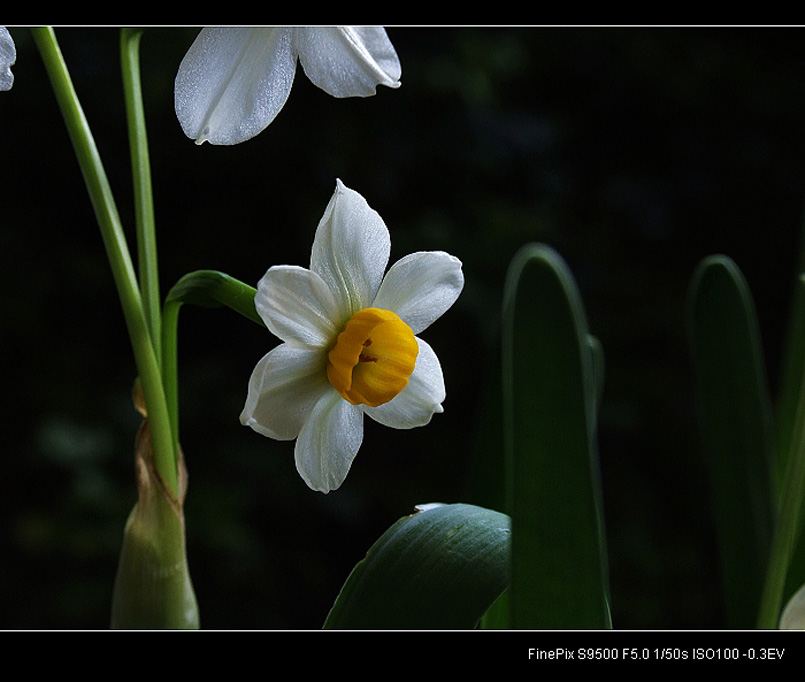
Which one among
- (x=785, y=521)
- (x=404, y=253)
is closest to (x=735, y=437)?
(x=785, y=521)

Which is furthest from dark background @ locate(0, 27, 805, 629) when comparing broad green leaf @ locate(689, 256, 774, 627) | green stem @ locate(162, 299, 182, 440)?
green stem @ locate(162, 299, 182, 440)

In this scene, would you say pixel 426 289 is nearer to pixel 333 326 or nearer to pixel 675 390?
pixel 333 326

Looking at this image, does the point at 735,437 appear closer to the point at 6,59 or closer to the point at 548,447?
the point at 548,447

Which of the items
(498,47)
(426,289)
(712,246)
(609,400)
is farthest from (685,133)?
(426,289)

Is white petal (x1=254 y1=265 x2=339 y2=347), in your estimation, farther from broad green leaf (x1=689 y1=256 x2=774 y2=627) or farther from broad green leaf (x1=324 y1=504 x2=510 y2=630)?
broad green leaf (x1=689 y1=256 x2=774 y2=627)

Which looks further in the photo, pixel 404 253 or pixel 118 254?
pixel 404 253

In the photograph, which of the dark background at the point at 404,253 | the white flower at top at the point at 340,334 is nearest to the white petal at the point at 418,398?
the white flower at top at the point at 340,334
